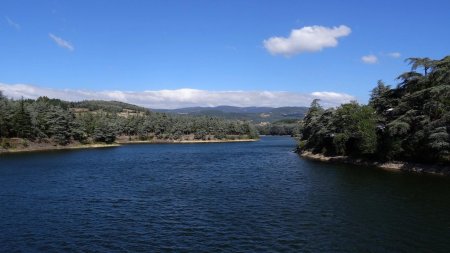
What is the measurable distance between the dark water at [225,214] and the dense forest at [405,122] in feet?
31.7

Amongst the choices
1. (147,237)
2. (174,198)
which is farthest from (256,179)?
(147,237)

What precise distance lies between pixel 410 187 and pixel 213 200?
29.2m

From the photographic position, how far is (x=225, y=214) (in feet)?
127

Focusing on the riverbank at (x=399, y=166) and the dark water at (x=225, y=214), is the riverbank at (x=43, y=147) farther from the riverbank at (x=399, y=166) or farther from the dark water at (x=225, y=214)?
the riverbank at (x=399, y=166)

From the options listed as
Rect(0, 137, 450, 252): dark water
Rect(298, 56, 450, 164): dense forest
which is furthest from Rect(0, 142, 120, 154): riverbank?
Rect(298, 56, 450, 164): dense forest

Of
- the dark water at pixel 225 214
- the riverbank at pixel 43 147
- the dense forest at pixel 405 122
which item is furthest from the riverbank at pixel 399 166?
the riverbank at pixel 43 147

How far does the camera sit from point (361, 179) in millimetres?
64500

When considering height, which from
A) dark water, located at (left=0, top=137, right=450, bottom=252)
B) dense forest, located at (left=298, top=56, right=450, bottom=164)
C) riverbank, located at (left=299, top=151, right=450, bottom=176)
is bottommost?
dark water, located at (left=0, top=137, right=450, bottom=252)

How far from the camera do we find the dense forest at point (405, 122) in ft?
226

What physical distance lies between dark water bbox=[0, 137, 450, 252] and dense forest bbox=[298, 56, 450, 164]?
967 cm

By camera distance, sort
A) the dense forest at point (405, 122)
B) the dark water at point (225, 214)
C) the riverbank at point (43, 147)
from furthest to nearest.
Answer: the riverbank at point (43, 147)
the dense forest at point (405, 122)
the dark water at point (225, 214)

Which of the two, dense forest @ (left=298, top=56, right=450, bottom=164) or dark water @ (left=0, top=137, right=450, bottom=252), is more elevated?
dense forest @ (left=298, top=56, right=450, bottom=164)

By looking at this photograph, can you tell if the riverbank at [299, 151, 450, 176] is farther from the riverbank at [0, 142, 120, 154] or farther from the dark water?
the riverbank at [0, 142, 120, 154]

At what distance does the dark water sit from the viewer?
29.5 m
